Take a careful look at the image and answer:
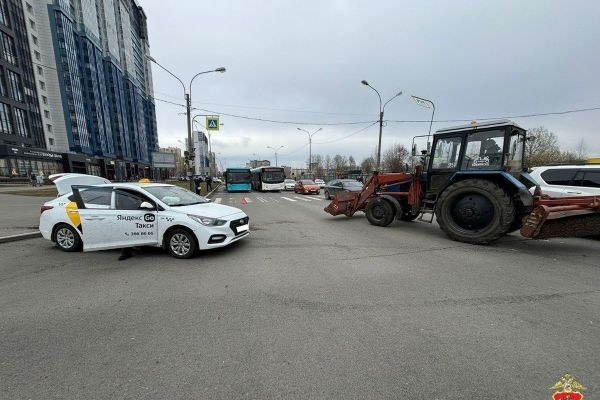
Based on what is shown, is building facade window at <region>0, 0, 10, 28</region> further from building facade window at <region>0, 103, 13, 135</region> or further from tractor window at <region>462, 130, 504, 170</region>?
tractor window at <region>462, 130, 504, 170</region>

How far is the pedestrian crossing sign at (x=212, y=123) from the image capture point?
63.4 feet

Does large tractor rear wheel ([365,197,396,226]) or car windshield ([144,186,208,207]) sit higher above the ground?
car windshield ([144,186,208,207])

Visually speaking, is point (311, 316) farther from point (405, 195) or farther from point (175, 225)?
point (405, 195)

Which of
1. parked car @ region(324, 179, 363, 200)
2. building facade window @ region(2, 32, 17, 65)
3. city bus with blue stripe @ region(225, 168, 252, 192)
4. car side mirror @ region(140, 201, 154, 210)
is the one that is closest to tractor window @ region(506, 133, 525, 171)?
car side mirror @ region(140, 201, 154, 210)

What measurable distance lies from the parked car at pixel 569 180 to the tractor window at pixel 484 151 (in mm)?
1399

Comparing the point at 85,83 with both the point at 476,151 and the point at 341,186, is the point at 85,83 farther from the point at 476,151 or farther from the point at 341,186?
the point at 476,151

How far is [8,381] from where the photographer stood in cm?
222

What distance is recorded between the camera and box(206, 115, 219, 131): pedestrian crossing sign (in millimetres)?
19327

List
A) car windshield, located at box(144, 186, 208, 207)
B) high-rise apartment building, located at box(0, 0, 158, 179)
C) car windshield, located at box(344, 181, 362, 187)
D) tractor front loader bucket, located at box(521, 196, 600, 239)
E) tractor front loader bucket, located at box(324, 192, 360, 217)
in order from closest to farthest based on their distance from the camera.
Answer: tractor front loader bucket, located at box(521, 196, 600, 239) → car windshield, located at box(144, 186, 208, 207) → tractor front loader bucket, located at box(324, 192, 360, 217) → car windshield, located at box(344, 181, 362, 187) → high-rise apartment building, located at box(0, 0, 158, 179)

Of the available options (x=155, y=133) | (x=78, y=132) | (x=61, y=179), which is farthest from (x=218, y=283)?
(x=155, y=133)

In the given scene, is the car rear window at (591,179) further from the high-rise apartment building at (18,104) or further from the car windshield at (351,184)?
the high-rise apartment building at (18,104)

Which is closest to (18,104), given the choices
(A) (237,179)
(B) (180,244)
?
(A) (237,179)

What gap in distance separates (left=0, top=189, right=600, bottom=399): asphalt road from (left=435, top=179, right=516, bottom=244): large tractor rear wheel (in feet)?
2.50

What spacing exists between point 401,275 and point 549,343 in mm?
1987
